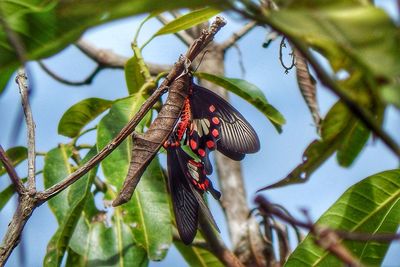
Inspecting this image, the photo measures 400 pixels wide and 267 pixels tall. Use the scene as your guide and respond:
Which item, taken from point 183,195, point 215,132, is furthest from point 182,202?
point 215,132

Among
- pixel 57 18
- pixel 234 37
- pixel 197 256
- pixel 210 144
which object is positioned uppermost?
pixel 234 37

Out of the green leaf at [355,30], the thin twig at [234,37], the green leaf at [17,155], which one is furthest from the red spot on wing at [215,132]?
the thin twig at [234,37]

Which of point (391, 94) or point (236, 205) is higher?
point (391, 94)

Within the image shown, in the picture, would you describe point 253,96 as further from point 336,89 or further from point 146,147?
point 336,89

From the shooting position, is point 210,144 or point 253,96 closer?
point 210,144

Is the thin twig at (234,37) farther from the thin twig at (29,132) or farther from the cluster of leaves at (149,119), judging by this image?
the thin twig at (29,132)

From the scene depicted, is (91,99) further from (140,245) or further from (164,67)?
(164,67)

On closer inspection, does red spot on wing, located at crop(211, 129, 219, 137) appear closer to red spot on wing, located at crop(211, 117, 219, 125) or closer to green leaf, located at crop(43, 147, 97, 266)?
red spot on wing, located at crop(211, 117, 219, 125)

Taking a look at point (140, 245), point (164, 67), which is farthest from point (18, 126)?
point (164, 67)
